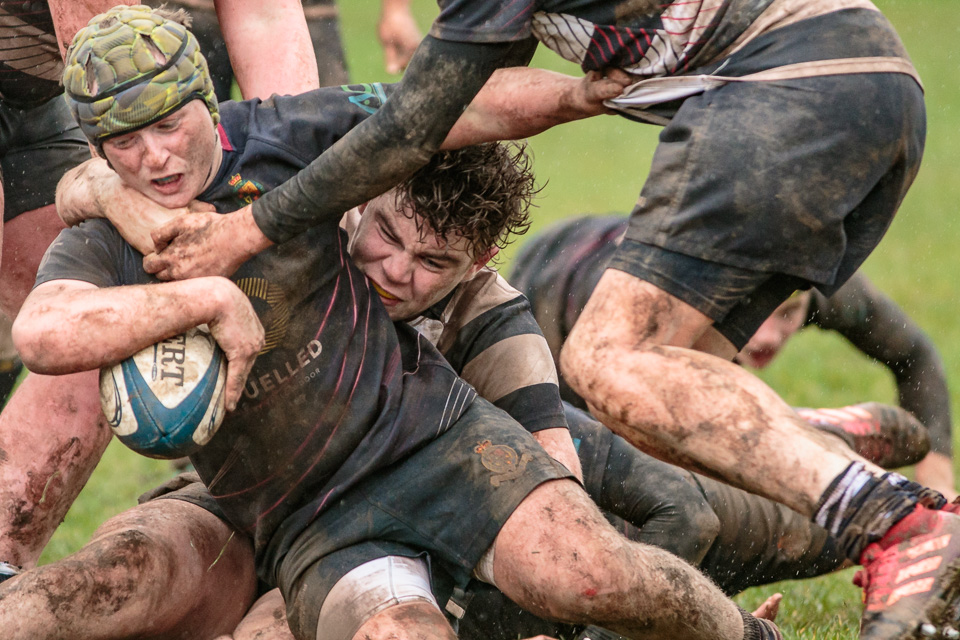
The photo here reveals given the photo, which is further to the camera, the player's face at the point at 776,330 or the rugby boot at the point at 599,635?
the player's face at the point at 776,330

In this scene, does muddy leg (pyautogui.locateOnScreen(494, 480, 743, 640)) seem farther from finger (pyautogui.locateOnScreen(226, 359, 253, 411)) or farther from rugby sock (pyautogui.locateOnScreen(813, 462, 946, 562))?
finger (pyautogui.locateOnScreen(226, 359, 253, 411))

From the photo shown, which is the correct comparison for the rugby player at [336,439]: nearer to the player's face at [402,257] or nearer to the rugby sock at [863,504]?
the player's face at [402,257]

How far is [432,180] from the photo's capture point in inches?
149

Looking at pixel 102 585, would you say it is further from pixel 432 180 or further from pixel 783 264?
pixel 783 264

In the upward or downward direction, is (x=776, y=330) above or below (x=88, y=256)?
below

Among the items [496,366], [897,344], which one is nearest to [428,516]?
[496,366]

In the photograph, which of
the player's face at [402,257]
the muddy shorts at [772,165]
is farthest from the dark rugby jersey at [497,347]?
the muddy shorts at [772,165]

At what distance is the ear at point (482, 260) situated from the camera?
399 cm

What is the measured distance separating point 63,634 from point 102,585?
0.17 m

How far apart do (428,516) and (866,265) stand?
10833 millimetres

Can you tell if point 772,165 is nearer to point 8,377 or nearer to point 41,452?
point 41,452

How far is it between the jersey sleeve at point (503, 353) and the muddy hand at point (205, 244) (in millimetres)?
1066

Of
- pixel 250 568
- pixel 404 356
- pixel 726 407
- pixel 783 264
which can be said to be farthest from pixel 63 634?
pixel 783 264

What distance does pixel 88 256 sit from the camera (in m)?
3.20
